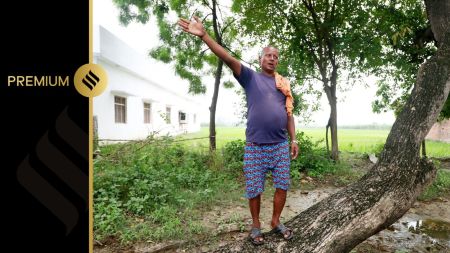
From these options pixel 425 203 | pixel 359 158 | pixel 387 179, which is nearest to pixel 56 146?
pixel 387 179

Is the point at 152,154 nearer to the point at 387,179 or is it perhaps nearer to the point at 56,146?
the point at 387,179

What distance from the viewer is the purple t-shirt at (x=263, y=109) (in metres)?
2.62

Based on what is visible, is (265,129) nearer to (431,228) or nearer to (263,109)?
(263,109)

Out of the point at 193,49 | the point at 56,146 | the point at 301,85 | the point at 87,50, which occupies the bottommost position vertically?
the point at 56,146

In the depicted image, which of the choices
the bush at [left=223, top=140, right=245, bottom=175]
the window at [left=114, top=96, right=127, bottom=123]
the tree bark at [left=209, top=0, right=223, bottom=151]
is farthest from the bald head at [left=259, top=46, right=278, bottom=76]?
the window at [left=114, top=96, right=127, bottom=123]

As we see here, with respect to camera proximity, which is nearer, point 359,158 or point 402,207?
point 402,207

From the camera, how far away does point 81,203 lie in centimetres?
166

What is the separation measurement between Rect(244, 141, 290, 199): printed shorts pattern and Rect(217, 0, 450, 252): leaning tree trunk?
1.77ft

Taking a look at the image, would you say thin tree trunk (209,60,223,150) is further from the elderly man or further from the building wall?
the building wall

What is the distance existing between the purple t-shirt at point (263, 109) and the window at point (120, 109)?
11.4 metres

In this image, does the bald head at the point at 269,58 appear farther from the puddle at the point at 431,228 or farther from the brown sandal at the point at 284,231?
the puddle at the point at 431,228

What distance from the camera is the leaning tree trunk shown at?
2.87 meters

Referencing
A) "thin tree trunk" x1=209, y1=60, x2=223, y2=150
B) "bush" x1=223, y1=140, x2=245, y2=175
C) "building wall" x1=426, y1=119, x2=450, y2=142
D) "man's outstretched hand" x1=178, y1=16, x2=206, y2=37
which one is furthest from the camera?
"building wall" x1=426, y1=119, x2=450, y2=142

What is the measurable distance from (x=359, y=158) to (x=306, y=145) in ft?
12.0
